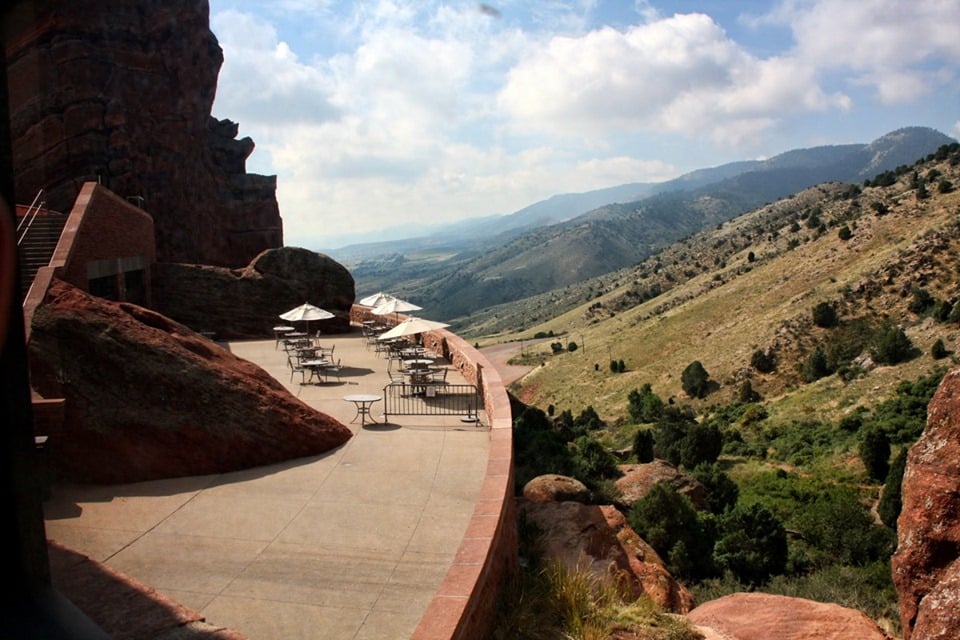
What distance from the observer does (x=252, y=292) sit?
81.4 ft

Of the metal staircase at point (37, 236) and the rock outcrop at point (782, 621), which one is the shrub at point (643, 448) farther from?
the metal staircase at point (37, 236)

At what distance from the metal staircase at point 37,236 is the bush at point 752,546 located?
1801 centimetres

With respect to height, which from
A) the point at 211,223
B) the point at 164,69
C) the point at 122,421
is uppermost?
the point at 164,69

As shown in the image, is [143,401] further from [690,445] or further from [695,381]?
[695,381]

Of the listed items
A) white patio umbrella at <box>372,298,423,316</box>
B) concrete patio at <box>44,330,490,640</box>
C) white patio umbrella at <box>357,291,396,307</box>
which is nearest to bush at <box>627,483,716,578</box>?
concrete patio at <box>44,330,490,640</box>

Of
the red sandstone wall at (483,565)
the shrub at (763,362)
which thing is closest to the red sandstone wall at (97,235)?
the red sandstone wall at (483,565)

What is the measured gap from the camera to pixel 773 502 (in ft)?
80.1

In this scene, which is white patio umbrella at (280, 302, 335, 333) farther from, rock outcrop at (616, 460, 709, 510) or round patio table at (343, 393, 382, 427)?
rock outcrop at (616, 460, 709, 510)

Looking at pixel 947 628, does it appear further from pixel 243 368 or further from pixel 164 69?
pixel 164 69

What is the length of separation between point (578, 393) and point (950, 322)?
85.9ft

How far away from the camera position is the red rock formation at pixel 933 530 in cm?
698

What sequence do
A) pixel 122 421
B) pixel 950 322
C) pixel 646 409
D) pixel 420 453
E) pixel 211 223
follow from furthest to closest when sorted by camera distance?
pixel 211 223 → pixel 646 409 → pixel 950 322 → pixel 420 453 → pixel 122 421

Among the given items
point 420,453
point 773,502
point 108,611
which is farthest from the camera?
point 773,502

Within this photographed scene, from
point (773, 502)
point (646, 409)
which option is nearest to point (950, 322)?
point (646, 409)
